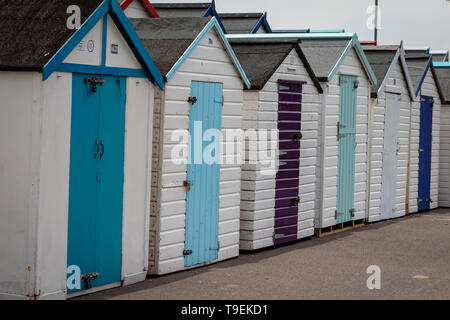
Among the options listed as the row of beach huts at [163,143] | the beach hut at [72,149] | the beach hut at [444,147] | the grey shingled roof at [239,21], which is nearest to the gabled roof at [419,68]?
the beach hut at [444,147]

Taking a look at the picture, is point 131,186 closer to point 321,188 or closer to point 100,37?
point 100,37

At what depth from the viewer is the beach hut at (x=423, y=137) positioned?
17109 millimetres

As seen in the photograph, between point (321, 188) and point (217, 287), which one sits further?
point (321, 188)

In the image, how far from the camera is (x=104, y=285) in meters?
8.74

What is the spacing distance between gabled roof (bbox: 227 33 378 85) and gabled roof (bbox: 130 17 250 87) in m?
2.96

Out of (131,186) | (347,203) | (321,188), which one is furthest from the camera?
(347,203)

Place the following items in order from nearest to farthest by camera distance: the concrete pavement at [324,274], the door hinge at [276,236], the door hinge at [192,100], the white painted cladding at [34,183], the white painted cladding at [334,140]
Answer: the white painted cladding at [34,183] → the concrete pavement at [324,274] → the door hinge at [192,100] → the door hinge at [276,236] → the white painted cladding at [334,140]

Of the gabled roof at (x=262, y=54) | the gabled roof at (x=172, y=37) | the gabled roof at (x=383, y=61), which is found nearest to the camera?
the gabled roof at (x=172, y=37)

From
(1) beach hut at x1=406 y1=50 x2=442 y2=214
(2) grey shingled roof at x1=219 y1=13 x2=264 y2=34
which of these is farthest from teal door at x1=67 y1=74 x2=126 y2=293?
(2) grey shingled roof at x1=219 y1=13 x2=264 y2=34

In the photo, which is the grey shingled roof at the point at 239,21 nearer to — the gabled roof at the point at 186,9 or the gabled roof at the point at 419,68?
the gabled roof at the point at 186,9

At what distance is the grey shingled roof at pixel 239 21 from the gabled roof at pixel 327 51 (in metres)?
6.89

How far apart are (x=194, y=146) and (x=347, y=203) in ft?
16.4

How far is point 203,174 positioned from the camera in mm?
10289
